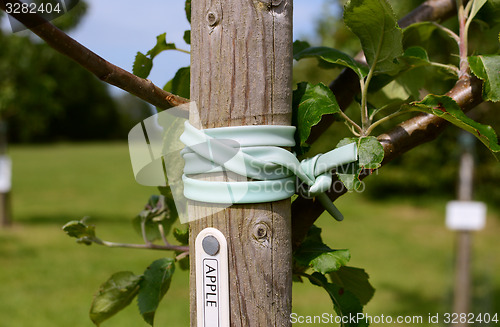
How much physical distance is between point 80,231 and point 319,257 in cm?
54

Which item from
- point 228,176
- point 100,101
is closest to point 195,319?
point 228,176

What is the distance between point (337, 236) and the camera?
786 cm

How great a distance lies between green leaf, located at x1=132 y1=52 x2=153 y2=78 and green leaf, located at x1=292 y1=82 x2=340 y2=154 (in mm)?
321

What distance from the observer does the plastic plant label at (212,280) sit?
32.0 inches

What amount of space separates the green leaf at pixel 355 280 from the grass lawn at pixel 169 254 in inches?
18.5

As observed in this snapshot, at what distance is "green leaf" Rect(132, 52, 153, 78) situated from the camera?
39.6 inches

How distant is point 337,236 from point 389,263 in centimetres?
140

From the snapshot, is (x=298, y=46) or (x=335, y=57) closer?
(x=335, y=57)

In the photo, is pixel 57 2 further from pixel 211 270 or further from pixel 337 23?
pixel 337 23

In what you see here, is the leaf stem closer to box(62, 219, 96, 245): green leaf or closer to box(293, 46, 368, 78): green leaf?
box(293, 46, 368, 78): green leaf

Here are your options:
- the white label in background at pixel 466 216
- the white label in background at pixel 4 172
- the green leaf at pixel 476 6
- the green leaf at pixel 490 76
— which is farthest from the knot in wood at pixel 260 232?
the white label in background at pixel 4 172

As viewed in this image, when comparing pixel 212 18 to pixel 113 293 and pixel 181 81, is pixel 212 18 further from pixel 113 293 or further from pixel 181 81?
pixel 113 293

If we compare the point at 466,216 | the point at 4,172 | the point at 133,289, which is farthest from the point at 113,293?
the point at 4,172

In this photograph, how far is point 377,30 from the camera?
35.9 inches
